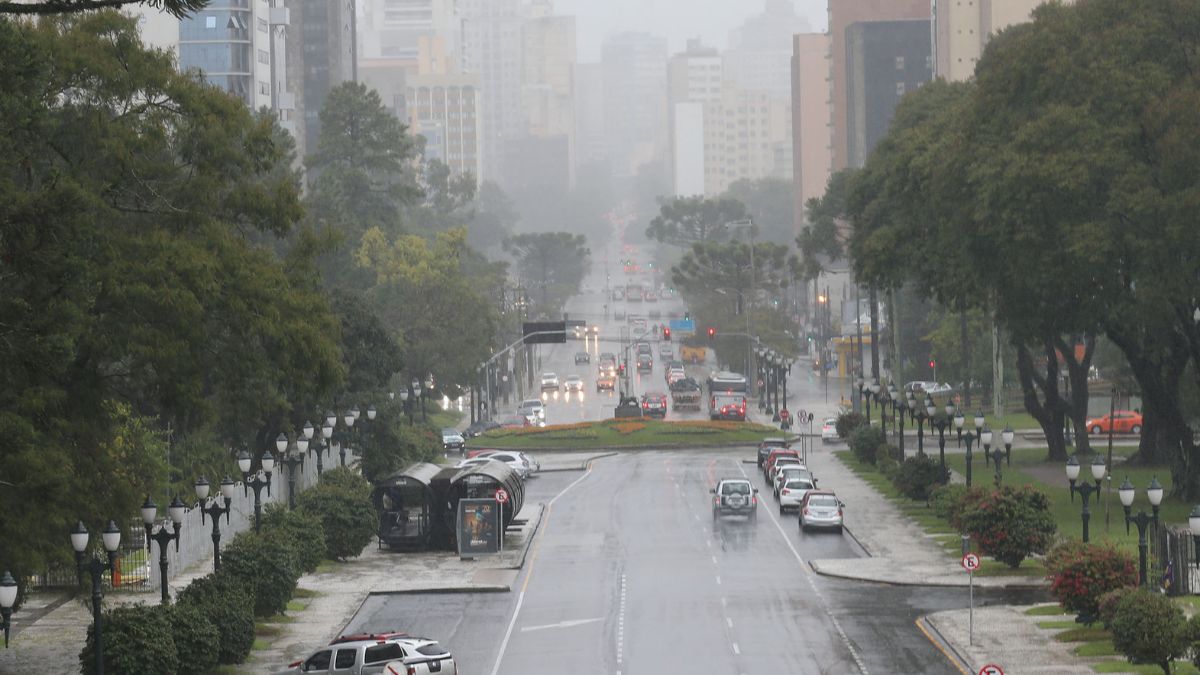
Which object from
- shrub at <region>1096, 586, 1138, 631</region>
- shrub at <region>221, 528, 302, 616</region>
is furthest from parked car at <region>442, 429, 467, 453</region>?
shrub at <region>1096, 586, 1138, 631</region>

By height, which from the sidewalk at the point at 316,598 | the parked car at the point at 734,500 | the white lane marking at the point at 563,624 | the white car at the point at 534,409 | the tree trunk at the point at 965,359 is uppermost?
the tree trunk at the point at 965,359

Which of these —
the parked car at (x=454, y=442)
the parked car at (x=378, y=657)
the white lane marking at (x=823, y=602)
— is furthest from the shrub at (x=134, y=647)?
the parked car at (x=454, y=442)

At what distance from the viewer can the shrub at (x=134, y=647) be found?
34.1 m

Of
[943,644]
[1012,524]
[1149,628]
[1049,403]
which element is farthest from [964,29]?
[1149,628]

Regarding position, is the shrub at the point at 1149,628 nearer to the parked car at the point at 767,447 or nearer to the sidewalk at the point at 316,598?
the sidewalk at the point at 316,598

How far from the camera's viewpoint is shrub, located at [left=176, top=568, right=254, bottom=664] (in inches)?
1478

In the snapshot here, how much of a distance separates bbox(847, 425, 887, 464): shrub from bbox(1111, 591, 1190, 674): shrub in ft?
156

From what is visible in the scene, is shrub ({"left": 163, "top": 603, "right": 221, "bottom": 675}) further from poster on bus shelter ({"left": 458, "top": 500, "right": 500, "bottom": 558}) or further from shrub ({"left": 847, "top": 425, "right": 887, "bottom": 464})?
shrub ({"left": 847, "top": 425, "right": 887, "bottom": 464})

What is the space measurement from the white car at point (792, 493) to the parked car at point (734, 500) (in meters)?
1.14

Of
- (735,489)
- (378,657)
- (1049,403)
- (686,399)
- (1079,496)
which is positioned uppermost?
(1049,403)

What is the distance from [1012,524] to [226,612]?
20909 millimetres

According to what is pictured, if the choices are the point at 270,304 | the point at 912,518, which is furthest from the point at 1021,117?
the point at 270,304

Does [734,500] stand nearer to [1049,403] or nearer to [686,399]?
[1049,403]

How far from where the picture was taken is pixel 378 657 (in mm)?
34438
